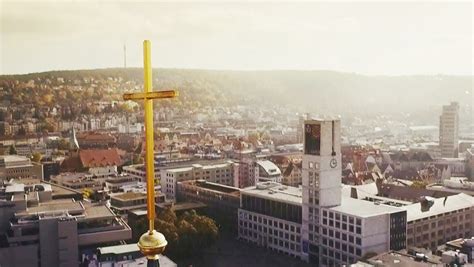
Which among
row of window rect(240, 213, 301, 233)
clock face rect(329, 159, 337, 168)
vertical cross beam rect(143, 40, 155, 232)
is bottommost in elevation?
row of window rect(240, 213, 301, 233)

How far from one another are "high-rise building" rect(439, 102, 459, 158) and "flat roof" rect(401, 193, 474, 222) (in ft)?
44.9

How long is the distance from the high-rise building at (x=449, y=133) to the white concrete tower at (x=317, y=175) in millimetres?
16294

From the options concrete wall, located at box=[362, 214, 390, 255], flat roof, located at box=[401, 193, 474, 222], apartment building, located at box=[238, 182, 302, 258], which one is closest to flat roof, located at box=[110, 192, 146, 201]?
apartment building, located at box=[238, 182, 302, 258]

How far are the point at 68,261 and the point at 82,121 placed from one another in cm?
1838

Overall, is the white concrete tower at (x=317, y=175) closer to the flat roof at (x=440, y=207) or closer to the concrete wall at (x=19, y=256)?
the flat roof at (x=440, y=207)

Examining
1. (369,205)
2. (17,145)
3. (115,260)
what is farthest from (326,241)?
(17,145)

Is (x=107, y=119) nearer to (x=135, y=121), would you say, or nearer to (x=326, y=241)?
(x=135, y=121)

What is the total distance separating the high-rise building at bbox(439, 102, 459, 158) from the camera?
25.7 m

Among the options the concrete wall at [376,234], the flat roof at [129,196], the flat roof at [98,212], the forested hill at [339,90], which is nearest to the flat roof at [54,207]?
the flat roof at [98,212]

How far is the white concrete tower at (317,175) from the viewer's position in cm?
1083

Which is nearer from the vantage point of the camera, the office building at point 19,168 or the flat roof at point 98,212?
the flat roof at point 98,212

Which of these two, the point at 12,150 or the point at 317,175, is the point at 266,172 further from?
the point at 12,150

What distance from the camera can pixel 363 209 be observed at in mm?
10523

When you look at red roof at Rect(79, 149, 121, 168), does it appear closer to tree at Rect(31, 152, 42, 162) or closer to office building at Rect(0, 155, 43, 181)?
tree at Rect(31, 152, 42, 162)
